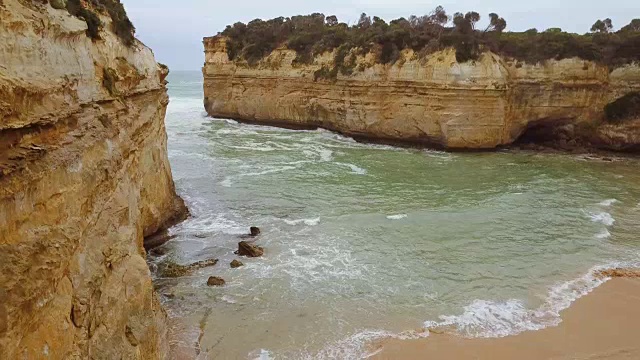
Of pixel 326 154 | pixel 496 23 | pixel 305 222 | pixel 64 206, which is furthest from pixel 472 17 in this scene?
pixel 64 206

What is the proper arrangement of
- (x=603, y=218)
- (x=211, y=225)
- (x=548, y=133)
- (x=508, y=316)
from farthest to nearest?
(x=548, y=133)
(x=603, y=218)
(x=211, y=225)
(x=508, y=316)

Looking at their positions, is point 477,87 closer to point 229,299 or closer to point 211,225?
point 211,225

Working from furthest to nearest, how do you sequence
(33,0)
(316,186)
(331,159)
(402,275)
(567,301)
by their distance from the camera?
(331,159), (316,186), (402,275), (567,301), (33,0)

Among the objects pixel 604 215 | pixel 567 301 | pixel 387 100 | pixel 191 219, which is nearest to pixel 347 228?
pixel 191 219

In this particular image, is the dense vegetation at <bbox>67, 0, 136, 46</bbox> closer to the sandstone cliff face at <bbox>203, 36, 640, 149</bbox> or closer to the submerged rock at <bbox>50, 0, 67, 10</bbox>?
the submerged rock at <bbox>50, 0, 67, 10</bbox>

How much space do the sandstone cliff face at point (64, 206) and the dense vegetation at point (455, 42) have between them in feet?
78.8

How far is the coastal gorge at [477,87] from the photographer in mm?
26797

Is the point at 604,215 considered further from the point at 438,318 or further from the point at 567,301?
the point at 438,318

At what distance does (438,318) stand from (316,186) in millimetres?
10764

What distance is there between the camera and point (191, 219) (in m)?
15.5

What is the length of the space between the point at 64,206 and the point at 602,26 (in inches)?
1415

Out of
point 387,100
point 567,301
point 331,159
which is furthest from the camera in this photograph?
point 387,100

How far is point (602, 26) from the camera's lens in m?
31.5

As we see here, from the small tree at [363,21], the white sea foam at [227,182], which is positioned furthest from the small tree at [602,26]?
the white sea foam at [227,182]
